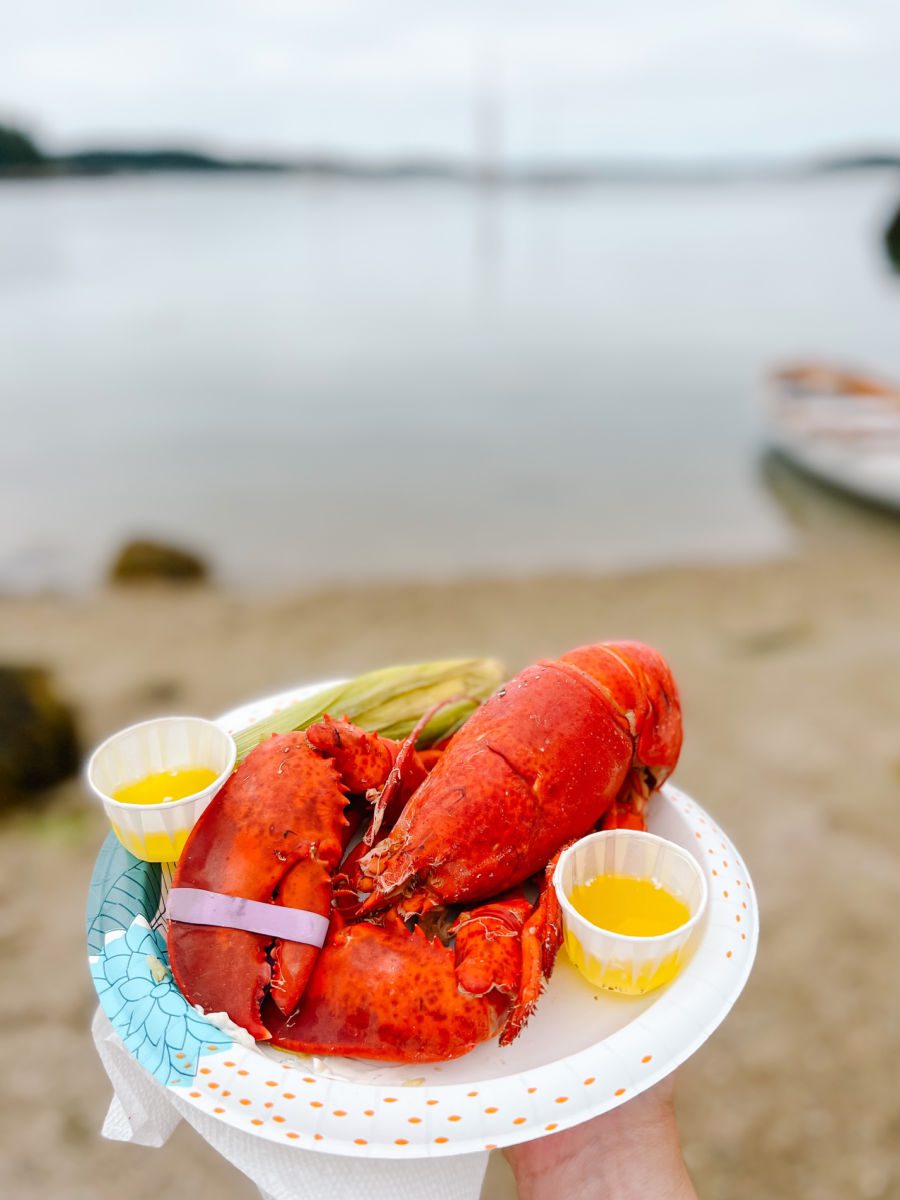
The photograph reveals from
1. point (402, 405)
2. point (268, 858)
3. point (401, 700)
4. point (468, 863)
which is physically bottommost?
point (402, 405)

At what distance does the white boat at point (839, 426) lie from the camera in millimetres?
13031

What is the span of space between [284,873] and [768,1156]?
3.03m

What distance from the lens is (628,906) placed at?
2.30m

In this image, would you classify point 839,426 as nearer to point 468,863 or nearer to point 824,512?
point 824,512

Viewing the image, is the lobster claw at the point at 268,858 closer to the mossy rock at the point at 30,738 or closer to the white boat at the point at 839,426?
the mossy rock at the point at 30,738

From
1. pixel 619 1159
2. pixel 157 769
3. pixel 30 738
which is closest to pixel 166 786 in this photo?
pixel 157 769

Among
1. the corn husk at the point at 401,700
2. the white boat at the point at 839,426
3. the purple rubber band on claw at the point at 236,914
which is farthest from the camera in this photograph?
the white boat at the point at 839,426

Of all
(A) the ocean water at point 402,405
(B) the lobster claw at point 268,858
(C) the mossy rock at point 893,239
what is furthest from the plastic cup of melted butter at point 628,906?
(C) the mossy rock at point 893,239

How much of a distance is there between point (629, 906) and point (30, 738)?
17.0 feet

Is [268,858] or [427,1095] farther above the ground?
[268,858]

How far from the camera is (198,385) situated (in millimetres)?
23562

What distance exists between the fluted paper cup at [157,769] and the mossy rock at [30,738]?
404 cm

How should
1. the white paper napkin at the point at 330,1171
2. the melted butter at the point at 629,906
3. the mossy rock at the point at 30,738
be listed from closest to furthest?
Result: the white paper napkin at the point at 330,1171
the melted butter at the point at 629,906
the mossy rock at the point at 30,738

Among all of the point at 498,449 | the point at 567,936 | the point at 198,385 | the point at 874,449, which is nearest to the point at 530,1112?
the point at 567,936
